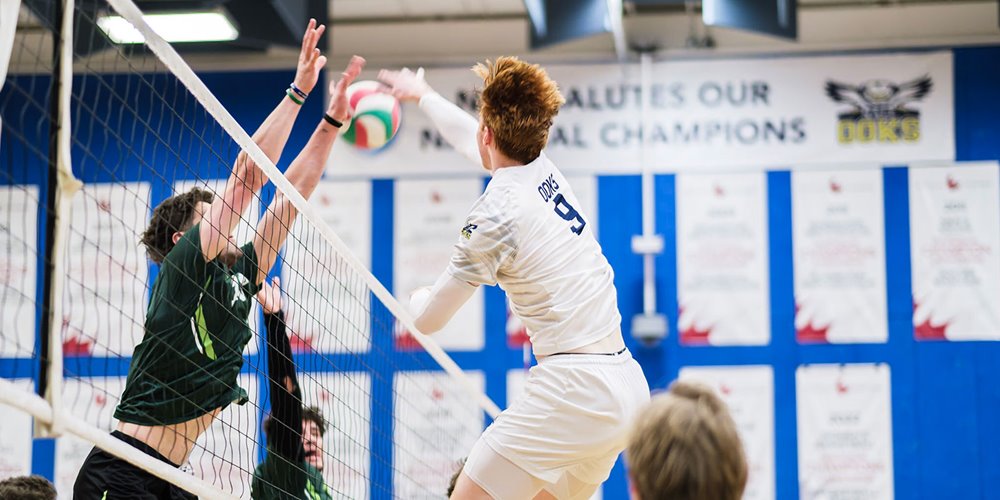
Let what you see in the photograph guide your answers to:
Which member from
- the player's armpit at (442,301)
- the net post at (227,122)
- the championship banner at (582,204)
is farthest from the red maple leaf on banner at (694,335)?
the player's armpit at (442,301)

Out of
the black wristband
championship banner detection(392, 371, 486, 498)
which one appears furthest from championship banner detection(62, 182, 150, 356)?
the black wristband

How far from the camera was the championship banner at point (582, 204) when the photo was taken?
34.6 ft

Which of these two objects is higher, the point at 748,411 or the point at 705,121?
the point at 705,121

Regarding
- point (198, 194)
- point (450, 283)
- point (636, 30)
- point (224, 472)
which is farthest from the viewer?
point (636, 30)

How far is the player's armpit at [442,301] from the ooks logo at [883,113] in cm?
759

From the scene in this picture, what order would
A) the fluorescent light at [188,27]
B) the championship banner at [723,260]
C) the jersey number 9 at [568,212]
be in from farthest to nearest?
the championship banner at [723,260], the fluorescent light at [188,27], the jersey number 9 at [568,212]

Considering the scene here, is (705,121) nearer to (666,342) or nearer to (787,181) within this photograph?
(787,181)

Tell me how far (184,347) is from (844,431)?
7486 mm

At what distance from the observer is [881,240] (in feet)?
33.8

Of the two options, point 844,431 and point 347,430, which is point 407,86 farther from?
point 844,431

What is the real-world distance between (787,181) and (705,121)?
38.1 inches

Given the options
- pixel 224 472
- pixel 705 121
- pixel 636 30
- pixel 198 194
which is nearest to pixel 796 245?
pixel 705 121

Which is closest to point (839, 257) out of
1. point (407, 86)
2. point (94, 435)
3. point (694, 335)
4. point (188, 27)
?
point (694, 335)

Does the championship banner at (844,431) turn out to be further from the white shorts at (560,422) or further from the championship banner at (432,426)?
the white shorts at (560,422)
